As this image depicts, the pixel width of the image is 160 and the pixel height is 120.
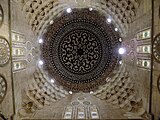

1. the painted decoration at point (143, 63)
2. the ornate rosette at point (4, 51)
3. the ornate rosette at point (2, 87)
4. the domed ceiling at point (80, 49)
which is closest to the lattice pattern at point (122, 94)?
the domed ceiling at point (80, 49)

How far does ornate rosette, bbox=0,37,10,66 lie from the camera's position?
48.6 ft

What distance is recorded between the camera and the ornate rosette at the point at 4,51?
1481cm

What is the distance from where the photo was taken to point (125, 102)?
63.6 feet

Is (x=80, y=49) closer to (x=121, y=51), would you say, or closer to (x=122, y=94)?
(x=121, y=51)

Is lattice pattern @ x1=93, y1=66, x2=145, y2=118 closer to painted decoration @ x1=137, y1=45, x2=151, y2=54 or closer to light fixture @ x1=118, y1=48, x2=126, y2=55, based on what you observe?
light fixture @ x1=118, y1=48, x2=126, y2=55

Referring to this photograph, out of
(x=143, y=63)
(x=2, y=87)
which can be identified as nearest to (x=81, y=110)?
(x=143, y=63)

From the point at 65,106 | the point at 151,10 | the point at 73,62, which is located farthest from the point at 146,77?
the point at 73,62

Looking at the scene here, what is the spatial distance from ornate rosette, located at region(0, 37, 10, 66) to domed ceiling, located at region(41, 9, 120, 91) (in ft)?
25.0

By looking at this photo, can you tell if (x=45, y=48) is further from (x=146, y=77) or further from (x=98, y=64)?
(x=146, y=77)

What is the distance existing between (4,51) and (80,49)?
10.7 meters

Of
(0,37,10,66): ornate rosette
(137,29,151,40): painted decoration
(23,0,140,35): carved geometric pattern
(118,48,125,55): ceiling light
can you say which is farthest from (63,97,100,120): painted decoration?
(23,0,140,35): carved geometric pattern

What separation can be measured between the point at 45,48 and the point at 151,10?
10699 millimetres

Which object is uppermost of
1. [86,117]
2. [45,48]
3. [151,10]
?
[151,10]

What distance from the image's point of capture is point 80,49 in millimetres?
25109
